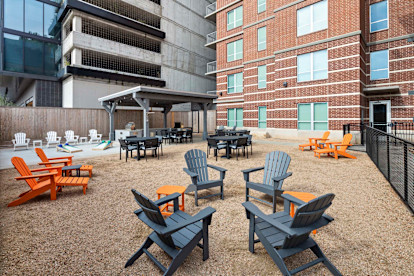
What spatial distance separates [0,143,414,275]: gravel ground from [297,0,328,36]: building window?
13437 millimetres

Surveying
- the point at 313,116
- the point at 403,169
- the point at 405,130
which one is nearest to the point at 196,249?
the point at 403,169

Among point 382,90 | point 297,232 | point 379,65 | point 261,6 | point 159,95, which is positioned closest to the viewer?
point 297,232

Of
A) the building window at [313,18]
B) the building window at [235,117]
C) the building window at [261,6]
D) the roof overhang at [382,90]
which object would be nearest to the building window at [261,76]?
the building window at [235,117]

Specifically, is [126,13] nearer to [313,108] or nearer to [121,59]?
[121,59]

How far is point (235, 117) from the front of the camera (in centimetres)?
2269

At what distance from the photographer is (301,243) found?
94.9 inches

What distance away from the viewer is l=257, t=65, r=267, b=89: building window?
1959 cm

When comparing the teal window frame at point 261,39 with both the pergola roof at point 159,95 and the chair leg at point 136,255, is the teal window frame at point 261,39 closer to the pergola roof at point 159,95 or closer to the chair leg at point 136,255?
the pergola roof at point 159,95

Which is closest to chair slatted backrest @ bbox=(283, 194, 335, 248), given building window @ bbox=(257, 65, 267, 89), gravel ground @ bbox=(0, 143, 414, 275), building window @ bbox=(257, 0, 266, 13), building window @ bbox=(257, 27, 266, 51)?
gravel ground @ bbox=(0, 143, 414, 275)

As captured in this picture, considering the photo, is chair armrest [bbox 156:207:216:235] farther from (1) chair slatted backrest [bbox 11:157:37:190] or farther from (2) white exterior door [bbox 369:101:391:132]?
(2) white exterior door [bbox 369:101:391:132]

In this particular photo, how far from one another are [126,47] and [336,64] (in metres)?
20.4

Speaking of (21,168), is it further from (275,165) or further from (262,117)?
(262,117)

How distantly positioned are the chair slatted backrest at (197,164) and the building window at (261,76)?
1656 cm

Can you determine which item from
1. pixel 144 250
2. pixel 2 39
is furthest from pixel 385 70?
pixel 2 39
